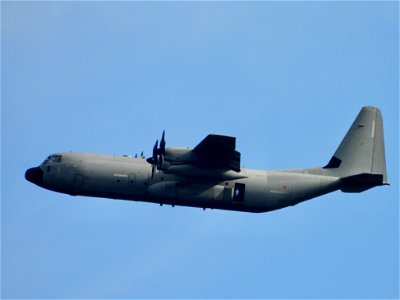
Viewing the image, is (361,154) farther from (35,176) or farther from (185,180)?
(35,176)

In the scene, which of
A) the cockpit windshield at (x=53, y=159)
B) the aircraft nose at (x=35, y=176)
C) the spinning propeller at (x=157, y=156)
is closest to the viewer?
the spinning propeller at (x=157, y=156)

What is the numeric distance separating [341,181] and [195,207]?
720 centimetres

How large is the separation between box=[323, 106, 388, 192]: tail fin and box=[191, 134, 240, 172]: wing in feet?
19.1

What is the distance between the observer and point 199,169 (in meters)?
36.0

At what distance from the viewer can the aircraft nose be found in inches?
1462

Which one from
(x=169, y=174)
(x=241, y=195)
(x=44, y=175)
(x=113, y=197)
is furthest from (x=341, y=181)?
(x=44, y=175)

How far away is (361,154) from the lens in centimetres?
3966

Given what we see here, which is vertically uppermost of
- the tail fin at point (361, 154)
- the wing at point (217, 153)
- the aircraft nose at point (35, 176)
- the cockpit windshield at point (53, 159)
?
the tail fin at point (361, 154)

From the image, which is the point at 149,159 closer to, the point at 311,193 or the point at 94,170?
the point at 94,170

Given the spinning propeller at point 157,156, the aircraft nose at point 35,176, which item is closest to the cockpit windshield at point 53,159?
the aircraft nose at point 35,176

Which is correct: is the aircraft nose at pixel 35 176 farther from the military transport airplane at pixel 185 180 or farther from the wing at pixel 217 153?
the wing at pixel 217 153

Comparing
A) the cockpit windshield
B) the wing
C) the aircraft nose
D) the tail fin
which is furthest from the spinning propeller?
the tail fin

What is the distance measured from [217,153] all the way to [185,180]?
7.20 ft

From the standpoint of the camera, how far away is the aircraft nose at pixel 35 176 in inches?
1462
